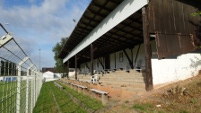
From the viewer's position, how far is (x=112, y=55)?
26609 mm

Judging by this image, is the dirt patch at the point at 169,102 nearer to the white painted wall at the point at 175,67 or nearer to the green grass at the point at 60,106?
the white painted wall at the point at 175,67

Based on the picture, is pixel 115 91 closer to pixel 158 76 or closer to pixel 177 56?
pixel 158 76

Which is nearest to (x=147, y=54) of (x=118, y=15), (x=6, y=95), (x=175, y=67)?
(x=175, y=67)

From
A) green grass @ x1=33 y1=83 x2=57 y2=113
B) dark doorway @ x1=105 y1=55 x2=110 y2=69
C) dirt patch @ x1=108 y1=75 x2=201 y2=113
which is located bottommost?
green grass @ x1=33 y1=83 x2=57 y2=113

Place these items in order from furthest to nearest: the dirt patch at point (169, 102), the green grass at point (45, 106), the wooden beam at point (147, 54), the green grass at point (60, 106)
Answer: the green grass at point (45, 106)
the wooden beam at point (147, 54)
the green grass at point (60, 106)
the dirt patch at point (169, 102)

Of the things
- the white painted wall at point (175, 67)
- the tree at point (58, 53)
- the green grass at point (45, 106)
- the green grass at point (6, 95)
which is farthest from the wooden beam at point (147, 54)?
the tree at point (58, 53)

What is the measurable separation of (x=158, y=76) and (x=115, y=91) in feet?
7.94

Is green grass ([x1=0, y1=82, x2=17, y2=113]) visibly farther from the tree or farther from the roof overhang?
the tree

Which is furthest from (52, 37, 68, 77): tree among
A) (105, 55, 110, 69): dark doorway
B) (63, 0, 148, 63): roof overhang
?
(63, 0, 148, 63): roof overhang

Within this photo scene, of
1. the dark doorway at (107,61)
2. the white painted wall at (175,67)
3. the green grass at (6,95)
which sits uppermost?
the dark doorway at (107,61)

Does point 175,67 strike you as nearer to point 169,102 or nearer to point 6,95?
point 169,102

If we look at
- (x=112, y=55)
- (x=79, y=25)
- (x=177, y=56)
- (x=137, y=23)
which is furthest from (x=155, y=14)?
(x=112, y=55)

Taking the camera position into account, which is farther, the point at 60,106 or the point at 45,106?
the point at 45,106

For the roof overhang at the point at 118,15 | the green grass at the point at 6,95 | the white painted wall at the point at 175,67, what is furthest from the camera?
the roof overhang at the point at 118,15
